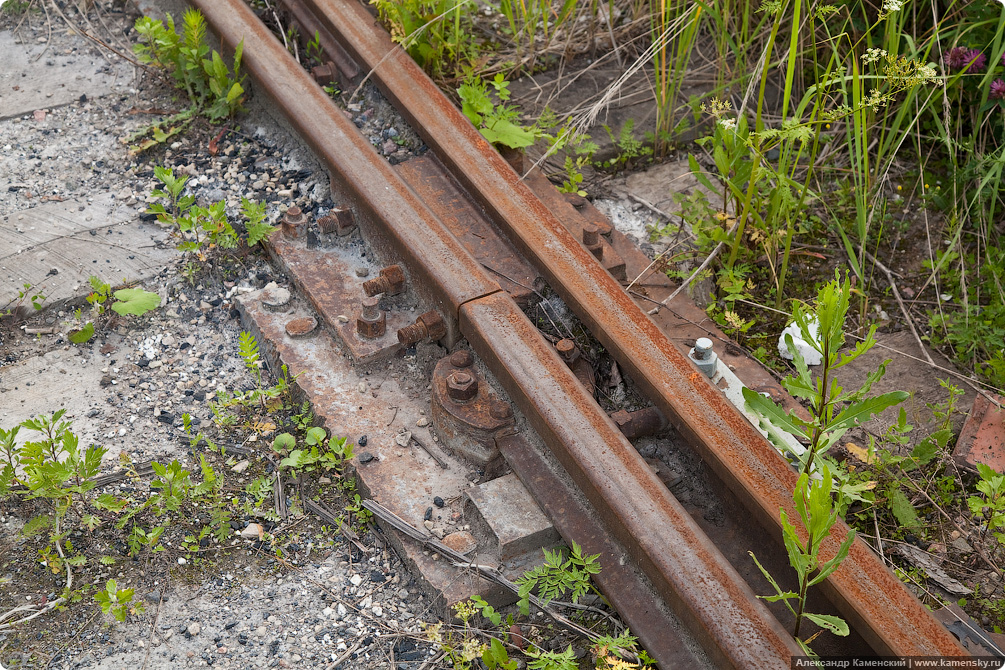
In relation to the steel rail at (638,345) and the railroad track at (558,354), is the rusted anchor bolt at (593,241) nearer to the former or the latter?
the railroad track at (558,354)

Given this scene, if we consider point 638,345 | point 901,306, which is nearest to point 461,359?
point 638,345

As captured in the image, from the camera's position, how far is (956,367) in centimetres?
344

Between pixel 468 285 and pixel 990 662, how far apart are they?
1.76 meters

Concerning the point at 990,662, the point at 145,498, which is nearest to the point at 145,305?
the point at 145,498

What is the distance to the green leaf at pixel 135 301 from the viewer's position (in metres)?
3.33

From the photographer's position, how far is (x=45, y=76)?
4461 mm

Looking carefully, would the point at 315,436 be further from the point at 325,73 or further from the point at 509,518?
the point at 325,73

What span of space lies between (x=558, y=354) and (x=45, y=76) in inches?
118

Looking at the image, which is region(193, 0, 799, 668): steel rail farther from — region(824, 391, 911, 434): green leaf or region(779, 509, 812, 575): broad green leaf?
region(824, 391, 911, 434): green leaf

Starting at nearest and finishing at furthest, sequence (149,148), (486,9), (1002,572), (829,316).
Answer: (829,316) → (1002,572) → (149,148) → (486,9)

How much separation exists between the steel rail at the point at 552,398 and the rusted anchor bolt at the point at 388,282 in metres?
0.06

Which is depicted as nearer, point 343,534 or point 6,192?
point 343,534

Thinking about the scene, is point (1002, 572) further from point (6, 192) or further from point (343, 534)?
point (6, 192)

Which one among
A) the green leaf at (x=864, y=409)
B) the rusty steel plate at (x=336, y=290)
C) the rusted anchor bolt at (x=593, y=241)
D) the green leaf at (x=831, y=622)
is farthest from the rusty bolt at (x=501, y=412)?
the green leaf at (x=831, y=622)
